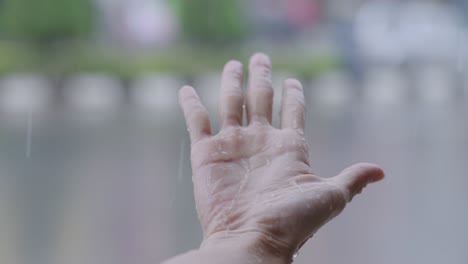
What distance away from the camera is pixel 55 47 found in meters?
10.2

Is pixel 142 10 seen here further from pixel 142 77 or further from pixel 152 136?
pixel 152 136

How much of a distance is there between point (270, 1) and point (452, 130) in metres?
6.19

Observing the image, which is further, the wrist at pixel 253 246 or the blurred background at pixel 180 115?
the blurred background at pixel 180 115

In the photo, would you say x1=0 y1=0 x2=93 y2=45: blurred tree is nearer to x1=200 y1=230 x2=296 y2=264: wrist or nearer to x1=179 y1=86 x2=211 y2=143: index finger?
x1=179 y1=86 x2=211 y2=143: index finger

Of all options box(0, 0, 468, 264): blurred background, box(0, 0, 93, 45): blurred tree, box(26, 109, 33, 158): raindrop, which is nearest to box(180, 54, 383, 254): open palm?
box(0, 0, 468, 264): blurred background

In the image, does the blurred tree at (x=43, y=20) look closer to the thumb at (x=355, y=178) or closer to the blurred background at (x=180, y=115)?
the blurred background at (x=180, y=115)

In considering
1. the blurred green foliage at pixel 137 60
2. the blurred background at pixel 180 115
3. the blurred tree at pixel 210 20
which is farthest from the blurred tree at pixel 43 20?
the blurred tree at pixel 210 20

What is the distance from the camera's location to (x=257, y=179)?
0.87 meters

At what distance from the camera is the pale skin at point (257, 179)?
2.67 ft

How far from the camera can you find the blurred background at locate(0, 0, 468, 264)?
3303 mm

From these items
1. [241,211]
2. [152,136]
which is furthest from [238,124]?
[152,136]

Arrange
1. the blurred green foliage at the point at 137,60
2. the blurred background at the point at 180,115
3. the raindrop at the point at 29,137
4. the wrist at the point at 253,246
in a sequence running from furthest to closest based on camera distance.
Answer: the blurred green foliage at the point at 137,60 → the raindrop at the point at 29,137 → the blurred background at the point at 180,115 → the wrist at the point at 253,246

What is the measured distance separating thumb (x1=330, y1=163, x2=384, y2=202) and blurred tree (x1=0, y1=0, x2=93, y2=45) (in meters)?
9.16

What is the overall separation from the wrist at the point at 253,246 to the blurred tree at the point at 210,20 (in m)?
10.3
